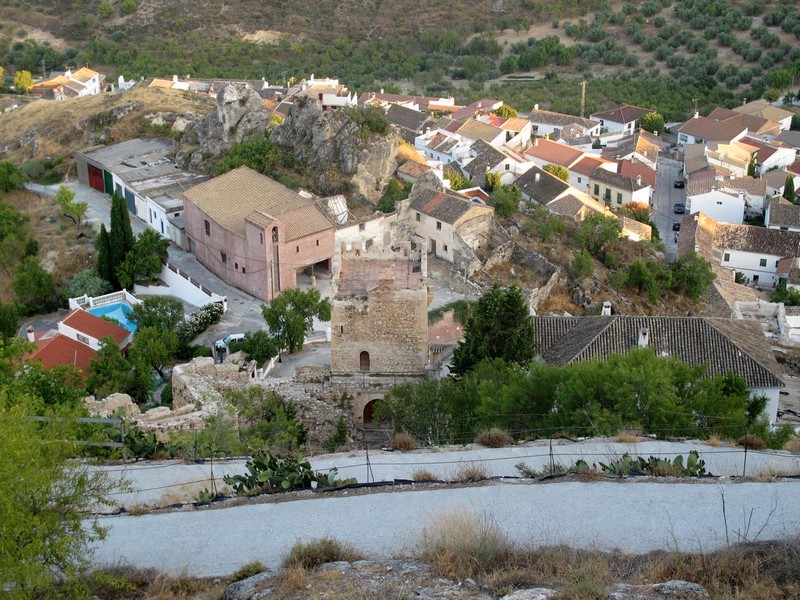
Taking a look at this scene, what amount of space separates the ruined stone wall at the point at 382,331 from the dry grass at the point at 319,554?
37.5 ft

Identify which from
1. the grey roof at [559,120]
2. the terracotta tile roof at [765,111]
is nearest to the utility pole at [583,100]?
the grey roof at [559,120]

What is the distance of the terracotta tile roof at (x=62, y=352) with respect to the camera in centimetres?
2708

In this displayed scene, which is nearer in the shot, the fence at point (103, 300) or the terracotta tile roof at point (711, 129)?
the fence at point (103, 300)

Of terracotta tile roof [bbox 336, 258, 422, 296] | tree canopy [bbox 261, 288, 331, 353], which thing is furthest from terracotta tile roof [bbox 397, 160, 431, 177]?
terracotta tile roof [bbox 336, 258, 422, 296]

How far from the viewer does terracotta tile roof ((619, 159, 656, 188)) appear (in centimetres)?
5316

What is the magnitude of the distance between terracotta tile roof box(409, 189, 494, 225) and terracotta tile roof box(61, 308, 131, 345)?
12.9m

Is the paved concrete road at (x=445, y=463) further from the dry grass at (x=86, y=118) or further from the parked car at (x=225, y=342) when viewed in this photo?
the dry grass at (x=86, y=118)

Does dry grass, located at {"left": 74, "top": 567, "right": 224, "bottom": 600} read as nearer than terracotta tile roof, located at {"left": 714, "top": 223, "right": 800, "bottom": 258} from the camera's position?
Yes

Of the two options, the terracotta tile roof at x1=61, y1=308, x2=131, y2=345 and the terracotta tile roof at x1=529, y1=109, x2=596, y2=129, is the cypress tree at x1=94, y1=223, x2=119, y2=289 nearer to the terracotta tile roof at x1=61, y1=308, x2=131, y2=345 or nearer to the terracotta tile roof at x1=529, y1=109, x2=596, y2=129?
the terracotta tile roof at x1=61, y1=308, x2=131, y2=345

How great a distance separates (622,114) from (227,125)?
34262 mm

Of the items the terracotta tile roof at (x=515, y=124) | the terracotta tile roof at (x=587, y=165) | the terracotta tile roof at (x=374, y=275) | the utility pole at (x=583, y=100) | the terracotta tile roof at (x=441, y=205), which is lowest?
the terracotta tile roof at (x=374, y=275)

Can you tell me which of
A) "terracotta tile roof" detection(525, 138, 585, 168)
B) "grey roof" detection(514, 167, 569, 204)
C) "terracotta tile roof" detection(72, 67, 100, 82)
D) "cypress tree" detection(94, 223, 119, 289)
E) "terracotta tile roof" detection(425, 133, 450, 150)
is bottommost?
"cypress tree" detection(94, 223, 119, 289)

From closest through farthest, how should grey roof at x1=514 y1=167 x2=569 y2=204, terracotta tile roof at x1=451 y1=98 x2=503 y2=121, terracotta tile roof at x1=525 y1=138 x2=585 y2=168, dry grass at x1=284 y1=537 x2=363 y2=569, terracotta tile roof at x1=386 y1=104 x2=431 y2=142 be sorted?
dry grass at x1=284 y1=537 x2=363 y2=569 < grey roof at x1=514 y1=167 x2=569 y2=204 < terracotta tile roof at x1=525 y1=138 x2=585 y2=168 < terracotta tile roof at x1=386 y1=104 x2=431 y2=142 < terracotta tile roof at x1=451 y1=98 x2=503 y2=121

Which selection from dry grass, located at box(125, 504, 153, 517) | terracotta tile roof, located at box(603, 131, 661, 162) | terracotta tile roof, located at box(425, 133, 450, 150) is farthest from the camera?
terracotta tile roof, located at box(603, 131, 661, 162)
